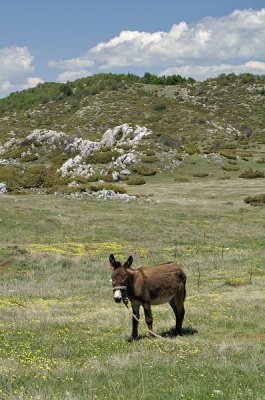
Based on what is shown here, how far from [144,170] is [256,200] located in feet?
59.1

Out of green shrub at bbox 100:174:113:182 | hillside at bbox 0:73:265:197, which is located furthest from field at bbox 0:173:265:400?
hillside at bbox 0:73:265:197

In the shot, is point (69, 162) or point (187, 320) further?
point (69, 162)

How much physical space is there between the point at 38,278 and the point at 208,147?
2127 inches

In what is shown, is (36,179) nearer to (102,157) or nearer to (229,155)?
(102,157)

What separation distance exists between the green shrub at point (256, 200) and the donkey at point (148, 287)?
1386 inches

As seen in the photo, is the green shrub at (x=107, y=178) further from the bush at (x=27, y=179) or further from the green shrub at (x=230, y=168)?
the green shrub at (x=230, y=168)

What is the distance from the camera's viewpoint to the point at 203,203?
47.2m

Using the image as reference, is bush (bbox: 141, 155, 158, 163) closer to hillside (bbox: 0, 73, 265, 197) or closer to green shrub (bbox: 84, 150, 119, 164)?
hillside (bbox: 0, 73, 265, 197)

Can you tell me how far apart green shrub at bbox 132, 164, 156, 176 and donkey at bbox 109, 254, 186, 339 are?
158 feet

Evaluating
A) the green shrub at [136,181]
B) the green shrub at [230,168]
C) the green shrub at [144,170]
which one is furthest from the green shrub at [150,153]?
the green shrub at [230,168]

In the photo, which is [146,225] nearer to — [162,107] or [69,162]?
[69,162]

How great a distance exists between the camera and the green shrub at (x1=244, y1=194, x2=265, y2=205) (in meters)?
46.9

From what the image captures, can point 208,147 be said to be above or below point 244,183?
above

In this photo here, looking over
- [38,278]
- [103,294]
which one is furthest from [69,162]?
[103,294]
